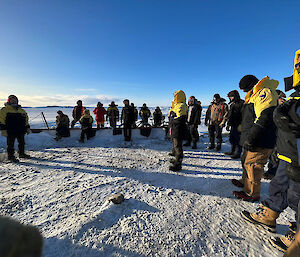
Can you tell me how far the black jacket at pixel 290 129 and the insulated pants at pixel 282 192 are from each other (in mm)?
166

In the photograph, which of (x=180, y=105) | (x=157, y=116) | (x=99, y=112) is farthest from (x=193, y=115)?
(x=99, y=112)

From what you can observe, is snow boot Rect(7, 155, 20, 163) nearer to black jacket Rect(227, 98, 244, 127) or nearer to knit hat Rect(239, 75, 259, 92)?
knit hat Rect(239, 75, 259, 92)

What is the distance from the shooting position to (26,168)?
402 cm

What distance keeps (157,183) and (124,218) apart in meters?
1.31

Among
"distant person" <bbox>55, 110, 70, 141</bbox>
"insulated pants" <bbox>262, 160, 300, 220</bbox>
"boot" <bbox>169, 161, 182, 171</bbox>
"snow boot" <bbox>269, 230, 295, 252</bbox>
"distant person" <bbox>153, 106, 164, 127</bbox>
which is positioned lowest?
"snow boot" <bbox>269, 230, 295, 252</bbox>

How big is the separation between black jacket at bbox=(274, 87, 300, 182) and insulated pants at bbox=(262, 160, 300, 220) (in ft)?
0.54

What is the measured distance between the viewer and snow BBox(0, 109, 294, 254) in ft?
5.76

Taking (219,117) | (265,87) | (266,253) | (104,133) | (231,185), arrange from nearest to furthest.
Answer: (266,253) → (265,87) → (231,185) → (219,117) → (104,133)

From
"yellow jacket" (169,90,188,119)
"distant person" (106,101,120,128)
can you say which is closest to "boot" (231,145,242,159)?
"yellow jacket" (169,90,188,119)

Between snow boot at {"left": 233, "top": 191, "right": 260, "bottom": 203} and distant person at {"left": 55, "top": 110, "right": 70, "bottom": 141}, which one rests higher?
distant person at {"left": 55, "top": 110, "right": 70, "bottom": 141}

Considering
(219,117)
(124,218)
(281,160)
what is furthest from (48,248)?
(219,117)

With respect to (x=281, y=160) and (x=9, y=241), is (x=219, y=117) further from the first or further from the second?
(x=9, y=241)

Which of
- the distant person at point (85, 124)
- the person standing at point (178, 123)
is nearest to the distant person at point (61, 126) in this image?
the distant person at point (85, 124)

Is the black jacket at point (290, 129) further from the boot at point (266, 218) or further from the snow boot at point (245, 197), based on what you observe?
the snow boot at point (245, 197)
